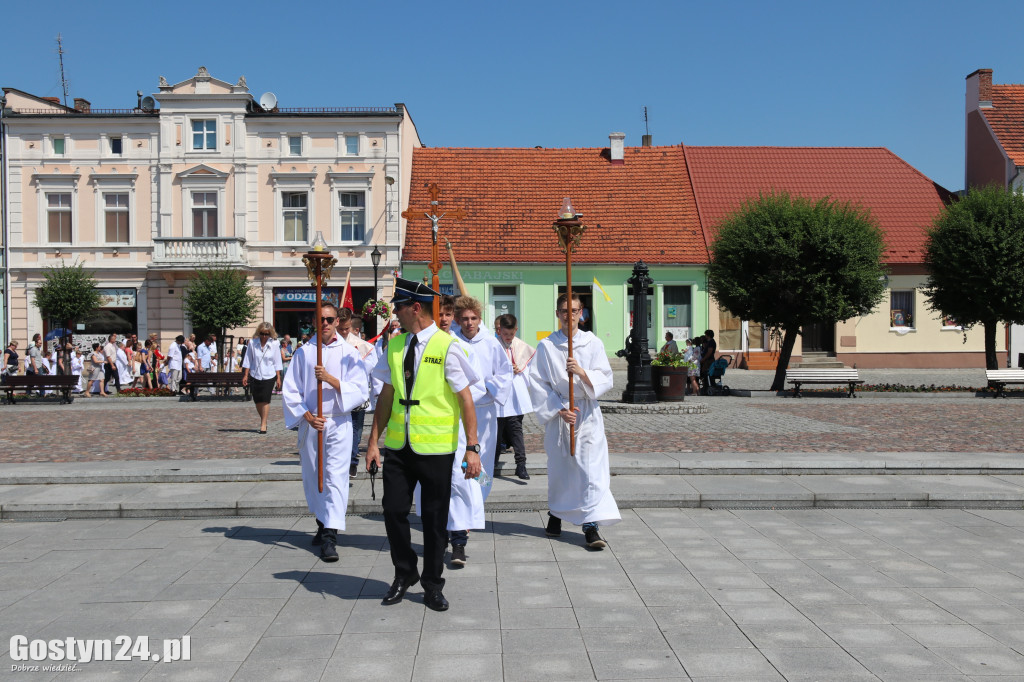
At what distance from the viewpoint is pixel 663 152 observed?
35.5 meters

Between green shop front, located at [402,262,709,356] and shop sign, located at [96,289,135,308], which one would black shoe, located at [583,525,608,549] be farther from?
shop sign, located at [96,289,135,308]

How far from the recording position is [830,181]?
3450 centimetres

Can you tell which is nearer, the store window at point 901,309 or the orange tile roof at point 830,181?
the store window at point 901,309

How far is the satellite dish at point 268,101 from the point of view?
32438 millimetres

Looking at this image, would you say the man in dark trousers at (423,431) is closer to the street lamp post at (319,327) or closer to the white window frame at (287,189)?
the street lamp post at (319,327)

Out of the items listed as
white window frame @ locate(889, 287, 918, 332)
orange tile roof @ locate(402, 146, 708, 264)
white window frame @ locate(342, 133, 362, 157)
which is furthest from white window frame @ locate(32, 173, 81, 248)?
white window frame @ locate(889, 287, 918, 332)

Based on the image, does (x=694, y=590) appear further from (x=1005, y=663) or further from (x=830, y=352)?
(x=830, y=352)

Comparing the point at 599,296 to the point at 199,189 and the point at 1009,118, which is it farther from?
the point at 1009,118

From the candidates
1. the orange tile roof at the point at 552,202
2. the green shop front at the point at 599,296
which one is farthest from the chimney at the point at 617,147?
the green shop front at the point at 599,296

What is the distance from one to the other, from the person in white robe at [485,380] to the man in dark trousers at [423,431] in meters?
0.89

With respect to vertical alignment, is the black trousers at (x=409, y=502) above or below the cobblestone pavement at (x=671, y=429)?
above

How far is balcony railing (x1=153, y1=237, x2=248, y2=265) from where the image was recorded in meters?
30.8

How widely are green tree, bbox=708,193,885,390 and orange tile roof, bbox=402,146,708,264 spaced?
10158mm

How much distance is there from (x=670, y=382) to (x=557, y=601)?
41.8ft
